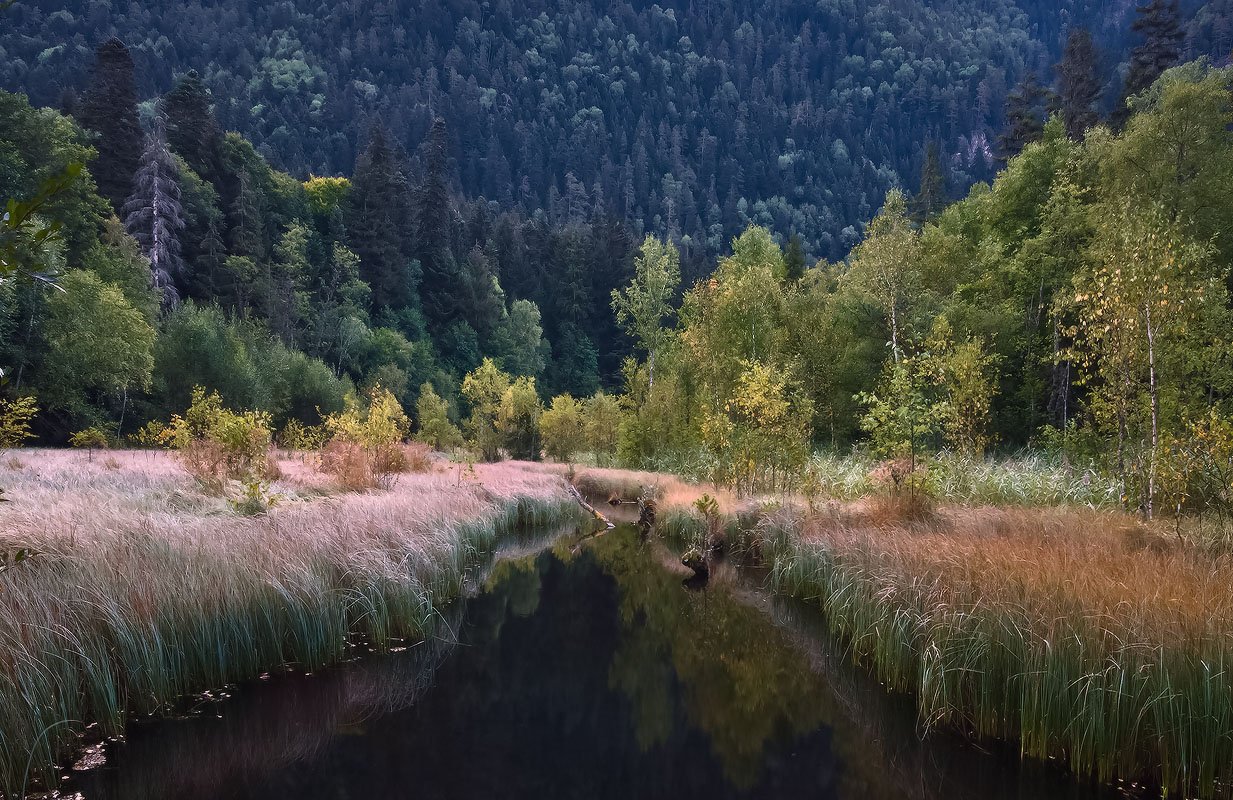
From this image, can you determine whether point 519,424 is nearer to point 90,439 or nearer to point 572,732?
point 90,439

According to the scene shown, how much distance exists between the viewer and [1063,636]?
22.6 ft

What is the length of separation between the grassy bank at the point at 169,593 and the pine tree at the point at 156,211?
3845cm

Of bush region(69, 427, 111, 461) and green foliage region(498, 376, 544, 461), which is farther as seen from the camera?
green foliage region(498, 376, 544, 461)

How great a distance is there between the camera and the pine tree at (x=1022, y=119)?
4341 centimetres

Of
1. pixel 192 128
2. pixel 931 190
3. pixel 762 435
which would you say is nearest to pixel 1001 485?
pixel 762 435

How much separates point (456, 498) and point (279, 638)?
914 centimetres

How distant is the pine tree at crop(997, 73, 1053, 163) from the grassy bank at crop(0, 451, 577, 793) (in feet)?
161

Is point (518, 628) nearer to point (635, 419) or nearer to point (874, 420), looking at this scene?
point (874, 420)

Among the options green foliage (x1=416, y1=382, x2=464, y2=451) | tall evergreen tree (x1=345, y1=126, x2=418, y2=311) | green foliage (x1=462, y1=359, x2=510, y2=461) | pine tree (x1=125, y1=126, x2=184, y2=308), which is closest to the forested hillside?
tall evergreen tree (x1=345, y1=126, x2=418, y2=311)

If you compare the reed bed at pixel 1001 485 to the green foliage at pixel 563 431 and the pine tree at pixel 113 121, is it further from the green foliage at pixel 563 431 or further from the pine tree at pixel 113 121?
the pine tree at pixel 113 121

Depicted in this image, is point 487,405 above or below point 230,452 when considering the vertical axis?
above

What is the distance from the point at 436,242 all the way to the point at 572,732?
82157 mm

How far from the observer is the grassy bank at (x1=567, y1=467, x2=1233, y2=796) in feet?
19.8

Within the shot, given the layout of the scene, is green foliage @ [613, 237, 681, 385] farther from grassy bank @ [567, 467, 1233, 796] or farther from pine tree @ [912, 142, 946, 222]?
grassy bank @ [567, 467, 1233, 796]
